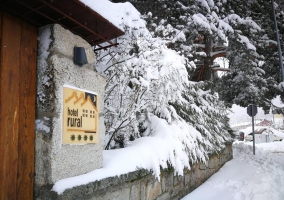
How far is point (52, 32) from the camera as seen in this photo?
83.8 inches

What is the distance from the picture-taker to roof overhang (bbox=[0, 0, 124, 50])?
1.91 m

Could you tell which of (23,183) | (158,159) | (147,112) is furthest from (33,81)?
(147,112)

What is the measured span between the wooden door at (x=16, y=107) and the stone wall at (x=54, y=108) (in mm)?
59

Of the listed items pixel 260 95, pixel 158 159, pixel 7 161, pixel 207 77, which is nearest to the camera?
pixel 7 161

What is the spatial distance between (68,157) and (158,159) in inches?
60.7

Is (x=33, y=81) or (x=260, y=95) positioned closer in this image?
(x=33, y=81)

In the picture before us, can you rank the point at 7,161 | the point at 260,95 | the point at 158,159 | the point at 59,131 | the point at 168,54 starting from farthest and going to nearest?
the point at 260,95, the point at 168,54, the point at 158,159, the point at 59,131, the point at 7,161

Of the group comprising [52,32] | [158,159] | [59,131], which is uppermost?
[52,32]

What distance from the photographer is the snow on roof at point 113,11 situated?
2.25 meters

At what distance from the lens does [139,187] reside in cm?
304

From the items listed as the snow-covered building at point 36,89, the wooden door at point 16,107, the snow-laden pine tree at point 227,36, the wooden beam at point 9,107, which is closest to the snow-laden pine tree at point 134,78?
the snow-laden pine tree at point 227,36

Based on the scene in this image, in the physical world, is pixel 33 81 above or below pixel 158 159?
above

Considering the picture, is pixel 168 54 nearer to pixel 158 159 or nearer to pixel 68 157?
pixel 158 159

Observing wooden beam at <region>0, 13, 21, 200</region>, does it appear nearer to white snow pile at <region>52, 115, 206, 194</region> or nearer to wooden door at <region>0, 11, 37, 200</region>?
wooden door at <region>0, 11, 37, 200</region>
